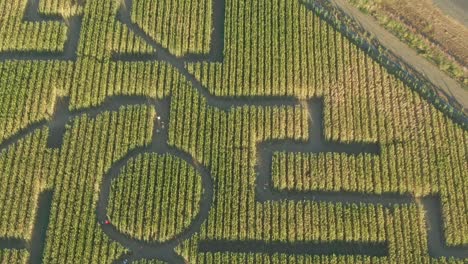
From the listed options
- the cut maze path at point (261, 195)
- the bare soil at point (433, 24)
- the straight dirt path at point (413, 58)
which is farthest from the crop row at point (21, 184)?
the bare soil at point (433, 24)

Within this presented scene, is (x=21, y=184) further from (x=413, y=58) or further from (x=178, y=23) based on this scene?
(x=413, y=58)

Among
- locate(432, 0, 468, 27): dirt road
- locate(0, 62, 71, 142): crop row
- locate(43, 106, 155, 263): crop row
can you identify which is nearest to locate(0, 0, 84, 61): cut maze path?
locate(0, 62, 71, 142): crop row

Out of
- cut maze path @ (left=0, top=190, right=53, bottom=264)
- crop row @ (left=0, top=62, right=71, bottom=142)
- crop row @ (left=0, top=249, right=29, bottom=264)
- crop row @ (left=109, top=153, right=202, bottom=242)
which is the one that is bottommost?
crop row @ (left=0, top=249, right=29, bottom=264)

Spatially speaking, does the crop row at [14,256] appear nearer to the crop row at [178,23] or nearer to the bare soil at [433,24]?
the crop row at [178,23]

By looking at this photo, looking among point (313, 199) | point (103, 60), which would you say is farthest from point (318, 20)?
point (103, 60)

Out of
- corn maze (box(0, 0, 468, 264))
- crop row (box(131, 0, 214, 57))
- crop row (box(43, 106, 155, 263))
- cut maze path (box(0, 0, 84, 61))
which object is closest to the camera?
crop row (box(43, 106, 155, 263))

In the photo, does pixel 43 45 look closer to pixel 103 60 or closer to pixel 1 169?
pixel 103 60

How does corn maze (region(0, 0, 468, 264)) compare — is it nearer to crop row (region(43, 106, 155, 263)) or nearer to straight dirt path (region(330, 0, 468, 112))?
crop row (region(43, 106, 155, 263))
